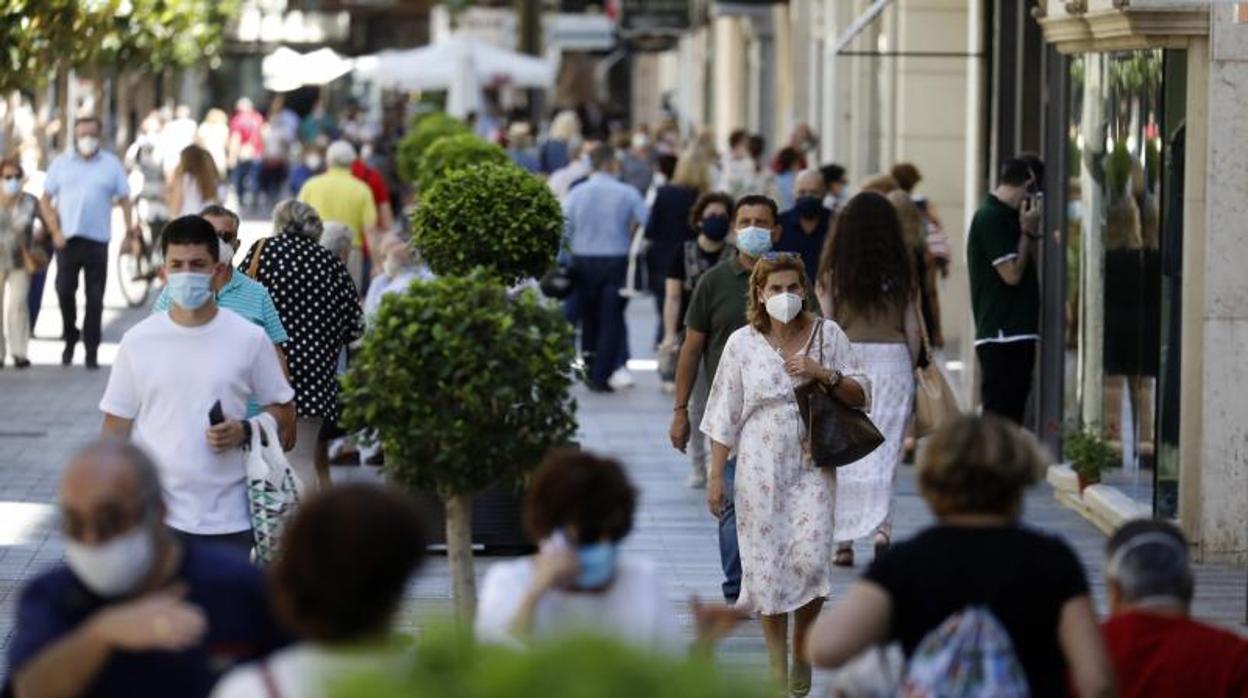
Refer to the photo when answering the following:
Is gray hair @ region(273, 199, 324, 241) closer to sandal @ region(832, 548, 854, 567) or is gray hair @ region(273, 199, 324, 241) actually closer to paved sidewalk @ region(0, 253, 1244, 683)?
paved sidewalk @ region(0, 253, 1244, 683)

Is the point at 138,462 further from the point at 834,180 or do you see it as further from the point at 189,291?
the point at 834,180

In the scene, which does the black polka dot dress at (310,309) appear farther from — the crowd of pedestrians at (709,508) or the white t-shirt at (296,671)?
the white t-shirt at (296,671)

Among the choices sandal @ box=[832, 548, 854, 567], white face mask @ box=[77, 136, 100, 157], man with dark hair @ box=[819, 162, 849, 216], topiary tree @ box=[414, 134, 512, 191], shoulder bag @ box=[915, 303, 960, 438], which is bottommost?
sandal @ box=[832, 548, 854, 567]

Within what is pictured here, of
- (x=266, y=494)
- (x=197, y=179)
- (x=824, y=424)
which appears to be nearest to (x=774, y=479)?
(x=824, y=424)

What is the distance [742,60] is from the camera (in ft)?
144

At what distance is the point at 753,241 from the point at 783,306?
170cm

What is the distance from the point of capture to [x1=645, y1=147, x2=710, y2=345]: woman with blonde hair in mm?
19578

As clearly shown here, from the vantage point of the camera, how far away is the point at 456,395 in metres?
8.16

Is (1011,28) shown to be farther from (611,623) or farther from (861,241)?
(611,623)

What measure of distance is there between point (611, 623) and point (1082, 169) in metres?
9.72

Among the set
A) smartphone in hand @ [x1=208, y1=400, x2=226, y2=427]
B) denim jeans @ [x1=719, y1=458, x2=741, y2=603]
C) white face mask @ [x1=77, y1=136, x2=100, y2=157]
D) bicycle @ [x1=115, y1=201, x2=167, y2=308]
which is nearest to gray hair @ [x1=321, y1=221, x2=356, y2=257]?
denim jeans @ [x1=719, y1=458, x2=741, y2=603]

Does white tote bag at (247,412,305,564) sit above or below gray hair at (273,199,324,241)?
below

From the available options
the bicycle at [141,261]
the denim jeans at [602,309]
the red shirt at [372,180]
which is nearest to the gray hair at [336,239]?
the denim jeans at [602,309]

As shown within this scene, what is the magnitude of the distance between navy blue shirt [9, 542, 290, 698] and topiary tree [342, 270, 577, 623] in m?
2.81
